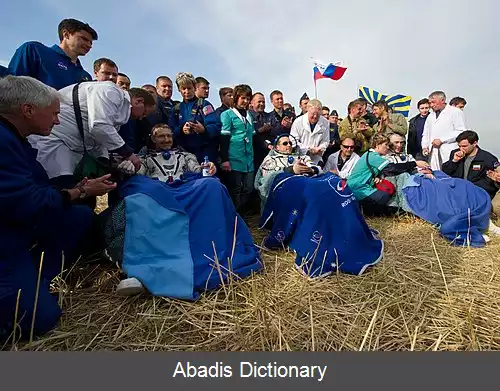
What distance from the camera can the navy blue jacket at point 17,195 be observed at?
1662mm

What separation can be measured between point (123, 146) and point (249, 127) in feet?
6.65

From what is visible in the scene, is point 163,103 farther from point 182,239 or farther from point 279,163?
point 182,239

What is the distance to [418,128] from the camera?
6.35m

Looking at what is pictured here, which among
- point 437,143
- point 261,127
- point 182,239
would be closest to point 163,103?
A: point 261,127

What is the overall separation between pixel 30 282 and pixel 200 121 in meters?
2.79

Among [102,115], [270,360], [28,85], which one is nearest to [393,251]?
[270,360]

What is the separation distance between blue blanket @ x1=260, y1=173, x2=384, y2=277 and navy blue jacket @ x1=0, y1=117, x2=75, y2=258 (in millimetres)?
1857

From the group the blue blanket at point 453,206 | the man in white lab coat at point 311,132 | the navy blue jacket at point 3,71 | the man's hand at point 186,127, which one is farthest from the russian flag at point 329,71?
the navy blue jacket at point 3,71

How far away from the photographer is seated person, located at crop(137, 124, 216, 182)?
Result: 3.25 m

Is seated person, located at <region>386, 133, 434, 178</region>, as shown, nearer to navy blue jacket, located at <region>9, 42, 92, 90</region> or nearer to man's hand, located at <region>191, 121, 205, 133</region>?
man's hand, located at <region>191, 121, 205, 133</region>

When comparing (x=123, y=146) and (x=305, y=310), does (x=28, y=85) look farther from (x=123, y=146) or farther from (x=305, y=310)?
(x=305, y=310)

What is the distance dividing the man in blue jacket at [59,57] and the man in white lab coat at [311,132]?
9.30 ft

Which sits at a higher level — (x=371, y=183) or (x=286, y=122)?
(x=286, y=122)

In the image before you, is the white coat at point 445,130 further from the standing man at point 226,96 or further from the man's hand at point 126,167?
the man's hand at point 126,167
